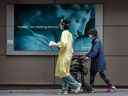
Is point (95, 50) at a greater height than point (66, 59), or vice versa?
point (95, 50)

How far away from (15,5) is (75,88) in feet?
10.3

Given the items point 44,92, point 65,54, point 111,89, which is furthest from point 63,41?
point 111,89

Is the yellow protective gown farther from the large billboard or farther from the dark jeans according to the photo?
the large billboard

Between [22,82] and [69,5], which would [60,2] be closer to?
[69,5]

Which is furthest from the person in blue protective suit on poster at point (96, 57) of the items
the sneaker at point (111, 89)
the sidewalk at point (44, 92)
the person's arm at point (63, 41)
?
the person's arm at point (63, 41)

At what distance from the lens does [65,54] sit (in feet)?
48.2

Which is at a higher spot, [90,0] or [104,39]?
[90,0]

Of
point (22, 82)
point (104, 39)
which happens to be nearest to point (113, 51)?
point (104, 39)

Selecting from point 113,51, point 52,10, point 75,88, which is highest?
point 52,10

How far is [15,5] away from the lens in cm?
1594

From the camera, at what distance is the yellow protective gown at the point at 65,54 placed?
14562 mm

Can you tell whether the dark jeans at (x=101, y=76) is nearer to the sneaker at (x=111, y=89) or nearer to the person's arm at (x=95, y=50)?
the sneaker at (x=111, y=89)

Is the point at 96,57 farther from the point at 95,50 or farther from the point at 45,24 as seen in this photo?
the point at 45,24

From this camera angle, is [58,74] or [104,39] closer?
[58,74]
